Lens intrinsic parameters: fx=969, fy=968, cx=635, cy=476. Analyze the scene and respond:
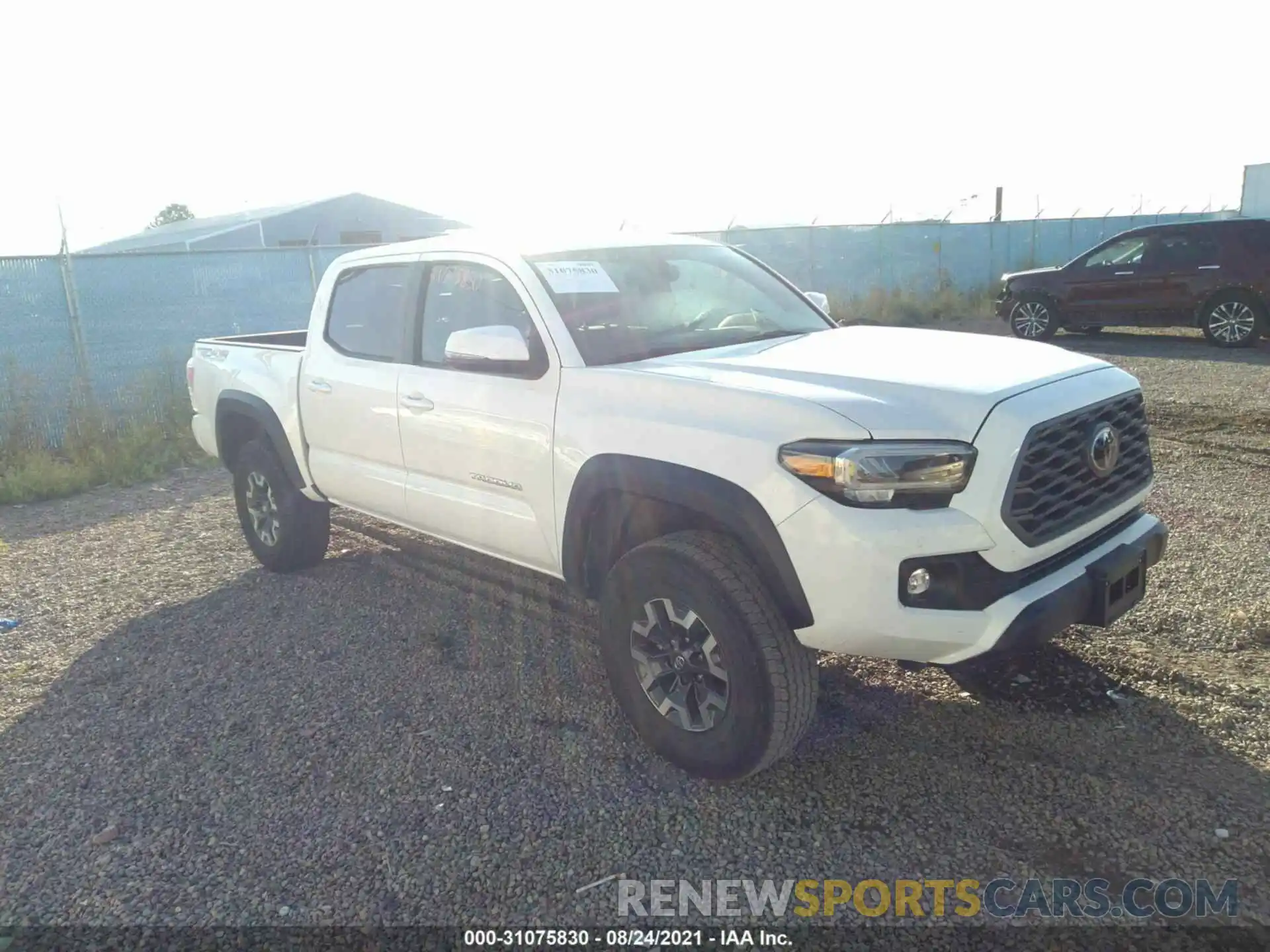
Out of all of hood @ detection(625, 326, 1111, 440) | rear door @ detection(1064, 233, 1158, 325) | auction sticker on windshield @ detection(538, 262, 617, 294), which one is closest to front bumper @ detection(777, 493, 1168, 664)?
hood @ detection(625, 326, 1111, 440)

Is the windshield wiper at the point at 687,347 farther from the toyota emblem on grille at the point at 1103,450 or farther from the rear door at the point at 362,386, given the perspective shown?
the toyota emblem on grille at the point at 1103,450

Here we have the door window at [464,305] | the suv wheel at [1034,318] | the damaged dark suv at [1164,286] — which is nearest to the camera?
the door window at [464,305]

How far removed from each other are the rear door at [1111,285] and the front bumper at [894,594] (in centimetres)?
1263

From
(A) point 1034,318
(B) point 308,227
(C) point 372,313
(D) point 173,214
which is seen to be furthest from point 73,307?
(D) point 173,214

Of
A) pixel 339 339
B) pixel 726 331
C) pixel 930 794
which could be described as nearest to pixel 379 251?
pixel 339 339

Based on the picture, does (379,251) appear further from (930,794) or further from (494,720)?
(930,794)

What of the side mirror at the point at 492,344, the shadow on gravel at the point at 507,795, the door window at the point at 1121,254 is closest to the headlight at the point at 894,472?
the shadow on gravel at the point at 507,795

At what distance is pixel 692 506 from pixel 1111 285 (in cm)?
1312

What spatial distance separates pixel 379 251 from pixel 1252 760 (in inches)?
168

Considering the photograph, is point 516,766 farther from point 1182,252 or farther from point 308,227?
point 308,227

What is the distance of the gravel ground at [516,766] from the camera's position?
2838 millimetres

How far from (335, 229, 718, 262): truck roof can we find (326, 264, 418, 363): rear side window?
129mm

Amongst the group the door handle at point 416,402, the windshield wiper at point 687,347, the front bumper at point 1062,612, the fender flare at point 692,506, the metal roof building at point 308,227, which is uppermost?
the metal roof building at point 308,227

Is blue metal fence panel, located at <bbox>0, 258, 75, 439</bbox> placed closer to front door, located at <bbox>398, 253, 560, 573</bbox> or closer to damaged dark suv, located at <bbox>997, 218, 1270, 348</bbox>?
front door, located at <bbox>398, 253, 560, 573</bbox>
